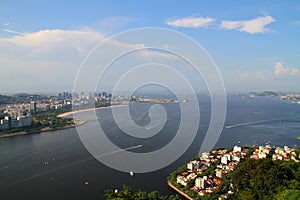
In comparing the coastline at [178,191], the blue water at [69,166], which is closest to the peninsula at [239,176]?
the coastline at [178,191]

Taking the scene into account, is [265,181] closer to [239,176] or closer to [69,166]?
[239,176]

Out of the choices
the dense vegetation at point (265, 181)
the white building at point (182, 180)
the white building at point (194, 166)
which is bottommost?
the white building at point (182, 180)

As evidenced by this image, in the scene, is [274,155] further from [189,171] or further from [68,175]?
[68,175]

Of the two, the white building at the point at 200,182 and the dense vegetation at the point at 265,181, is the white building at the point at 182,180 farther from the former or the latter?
the dense vegetation at the point at 265,181

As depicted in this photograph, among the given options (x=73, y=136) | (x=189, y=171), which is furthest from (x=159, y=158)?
(x=73, y=136)

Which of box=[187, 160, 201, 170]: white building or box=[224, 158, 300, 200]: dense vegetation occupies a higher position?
box=[224, 158, 300, 200]: dense vegetation

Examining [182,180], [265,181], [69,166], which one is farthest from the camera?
[69,166]

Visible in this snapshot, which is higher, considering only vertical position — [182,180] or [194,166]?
[194,166]

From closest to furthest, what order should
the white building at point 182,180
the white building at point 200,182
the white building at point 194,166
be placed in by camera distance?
the white building at point 200,182 → the white building at point 182,180 → the white building at point 194,166

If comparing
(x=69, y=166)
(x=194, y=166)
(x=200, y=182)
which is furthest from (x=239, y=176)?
(x=69, y=166)

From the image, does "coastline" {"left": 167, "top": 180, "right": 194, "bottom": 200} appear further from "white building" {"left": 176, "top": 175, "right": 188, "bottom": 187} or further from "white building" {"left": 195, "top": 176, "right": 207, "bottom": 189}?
"white building" {"left": 195, "top": 176, "right": 207, "bottom": 189}

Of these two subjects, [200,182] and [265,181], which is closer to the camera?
[265,181]

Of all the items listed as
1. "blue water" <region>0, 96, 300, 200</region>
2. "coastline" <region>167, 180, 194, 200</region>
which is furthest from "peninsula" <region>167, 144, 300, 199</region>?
"blue water" <region>0, 96, 300, 200</region>
